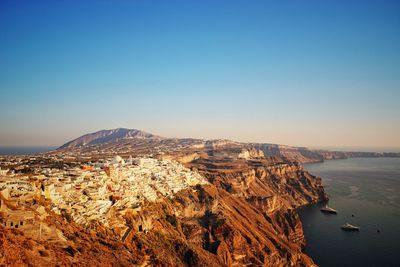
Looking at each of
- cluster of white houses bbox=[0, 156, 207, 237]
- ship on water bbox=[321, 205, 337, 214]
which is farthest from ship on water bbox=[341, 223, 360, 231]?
cluster of white houses bbox=[0, 156, 207, 237]

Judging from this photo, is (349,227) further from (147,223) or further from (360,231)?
(147,223)

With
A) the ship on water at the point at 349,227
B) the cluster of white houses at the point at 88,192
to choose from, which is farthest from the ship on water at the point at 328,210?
the cluster of white houses at the point at 88,192

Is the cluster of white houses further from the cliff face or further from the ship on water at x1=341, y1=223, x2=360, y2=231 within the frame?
the ship on water at x1=341, y1=223, x2=360, y2=231

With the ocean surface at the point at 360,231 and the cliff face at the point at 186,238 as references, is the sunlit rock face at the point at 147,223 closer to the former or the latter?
the cliff face at the point at 186,238

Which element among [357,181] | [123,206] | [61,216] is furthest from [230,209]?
[357,181]

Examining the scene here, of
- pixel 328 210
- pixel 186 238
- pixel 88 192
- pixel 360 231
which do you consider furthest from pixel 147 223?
pixel 328 210

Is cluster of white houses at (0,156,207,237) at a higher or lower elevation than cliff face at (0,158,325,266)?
higher

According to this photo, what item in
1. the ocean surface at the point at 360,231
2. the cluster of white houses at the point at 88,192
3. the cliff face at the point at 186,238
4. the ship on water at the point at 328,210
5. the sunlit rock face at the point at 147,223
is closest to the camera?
the cliff face at the point at 186,238

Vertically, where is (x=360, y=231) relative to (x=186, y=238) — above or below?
below
